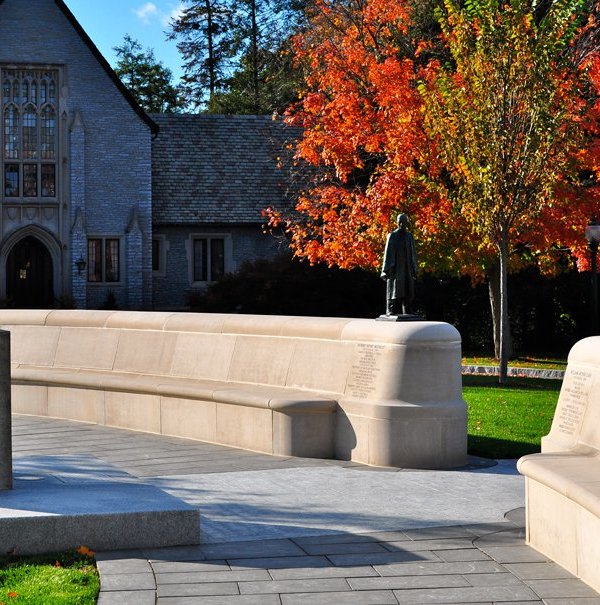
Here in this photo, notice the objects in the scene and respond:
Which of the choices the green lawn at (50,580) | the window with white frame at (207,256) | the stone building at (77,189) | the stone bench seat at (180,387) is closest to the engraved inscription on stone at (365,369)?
the stone bench seat at (180,387)

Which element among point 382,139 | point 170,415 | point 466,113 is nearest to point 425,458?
point 170,415

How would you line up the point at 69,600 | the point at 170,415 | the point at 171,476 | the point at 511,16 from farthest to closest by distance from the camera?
the point at 511,16 < the point at 170,415 < the point at 171,476 < the point at 69,600

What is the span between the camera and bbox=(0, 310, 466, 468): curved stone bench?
10531 millimetres

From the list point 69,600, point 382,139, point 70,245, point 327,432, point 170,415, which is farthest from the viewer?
point 70,245

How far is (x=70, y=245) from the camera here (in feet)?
124

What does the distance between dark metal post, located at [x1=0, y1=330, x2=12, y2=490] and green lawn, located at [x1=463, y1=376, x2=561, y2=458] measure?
210 inches

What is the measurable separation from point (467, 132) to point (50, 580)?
586 inches

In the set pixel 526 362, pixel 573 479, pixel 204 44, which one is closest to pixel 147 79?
pixel 204 44

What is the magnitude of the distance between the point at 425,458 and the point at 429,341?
1097 mm

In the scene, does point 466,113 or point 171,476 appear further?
point 466,113

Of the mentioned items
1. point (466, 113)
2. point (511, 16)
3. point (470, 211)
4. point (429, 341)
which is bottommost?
point (429, 341)

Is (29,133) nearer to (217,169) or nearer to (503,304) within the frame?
(217,169)

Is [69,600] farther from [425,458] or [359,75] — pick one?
[359,75]

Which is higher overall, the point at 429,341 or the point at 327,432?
the point at 429,341
